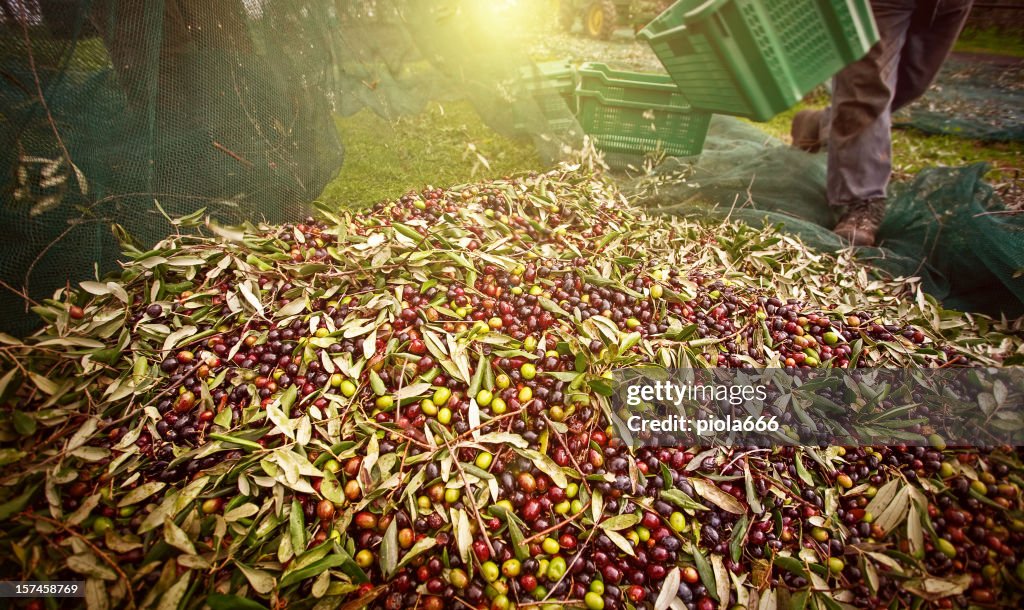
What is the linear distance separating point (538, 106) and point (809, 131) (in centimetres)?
334

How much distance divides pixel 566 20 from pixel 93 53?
1582cm

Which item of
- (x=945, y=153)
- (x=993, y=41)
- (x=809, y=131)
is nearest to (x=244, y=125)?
(x=809, y=131)

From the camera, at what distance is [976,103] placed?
601 cm

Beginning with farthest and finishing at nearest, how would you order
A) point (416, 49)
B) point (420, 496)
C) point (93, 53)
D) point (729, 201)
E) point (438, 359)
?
point (729, 201), point (416, 49), point (93, 53), point (438, 359), point (420, 496)

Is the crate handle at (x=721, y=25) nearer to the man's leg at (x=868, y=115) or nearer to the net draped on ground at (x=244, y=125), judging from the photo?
the net draped on ground at (x=244, y=125)

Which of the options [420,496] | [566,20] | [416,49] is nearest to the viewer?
[420,496]

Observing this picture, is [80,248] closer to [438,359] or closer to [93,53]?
[93,53]

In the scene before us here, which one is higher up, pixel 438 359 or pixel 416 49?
pixel 416 49

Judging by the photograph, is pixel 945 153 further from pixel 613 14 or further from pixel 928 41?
pixel 613 14

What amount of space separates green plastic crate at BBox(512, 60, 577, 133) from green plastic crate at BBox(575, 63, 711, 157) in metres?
0.44

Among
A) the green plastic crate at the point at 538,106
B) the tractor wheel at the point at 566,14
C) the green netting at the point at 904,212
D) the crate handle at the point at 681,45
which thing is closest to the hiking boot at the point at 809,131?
the green netting at the point at 904,212

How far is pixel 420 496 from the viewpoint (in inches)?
48.7

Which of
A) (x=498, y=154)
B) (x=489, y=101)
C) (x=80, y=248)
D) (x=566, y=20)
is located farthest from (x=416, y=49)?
(x=566, y=20)

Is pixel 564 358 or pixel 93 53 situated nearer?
pixel 564 358
